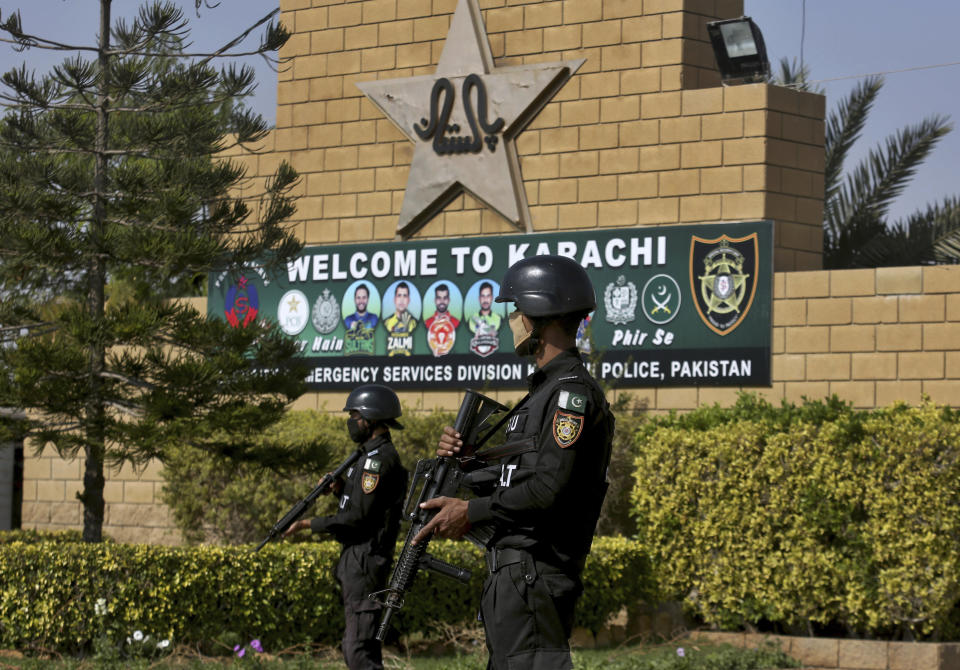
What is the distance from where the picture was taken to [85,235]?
10.8m

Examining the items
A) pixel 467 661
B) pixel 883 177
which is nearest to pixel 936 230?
pixel 883 177

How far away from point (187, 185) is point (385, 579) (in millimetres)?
4217

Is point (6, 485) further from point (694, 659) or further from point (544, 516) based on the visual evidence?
→ point (544, 516)

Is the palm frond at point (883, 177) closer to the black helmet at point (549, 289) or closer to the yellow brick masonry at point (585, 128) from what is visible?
the yellow brick masonry at point (585, 128)

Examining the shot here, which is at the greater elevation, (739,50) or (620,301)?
(739,50)

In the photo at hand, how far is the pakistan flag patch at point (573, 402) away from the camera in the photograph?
478 cm

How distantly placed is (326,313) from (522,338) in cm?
1075

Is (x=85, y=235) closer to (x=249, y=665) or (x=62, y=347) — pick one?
(x=62, y=347)

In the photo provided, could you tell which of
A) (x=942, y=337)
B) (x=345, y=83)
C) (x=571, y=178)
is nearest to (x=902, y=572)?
(x=942, y=337)

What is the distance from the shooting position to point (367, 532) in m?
8.19

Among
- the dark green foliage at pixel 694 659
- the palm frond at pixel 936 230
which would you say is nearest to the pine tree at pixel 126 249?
the dark green foliage at pixel 694 659

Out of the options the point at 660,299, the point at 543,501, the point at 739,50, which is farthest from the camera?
the point at 660,299

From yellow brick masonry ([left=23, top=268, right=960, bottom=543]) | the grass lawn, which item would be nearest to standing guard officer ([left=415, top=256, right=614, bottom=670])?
the grass lawn

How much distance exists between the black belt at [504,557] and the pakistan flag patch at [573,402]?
0.55m
